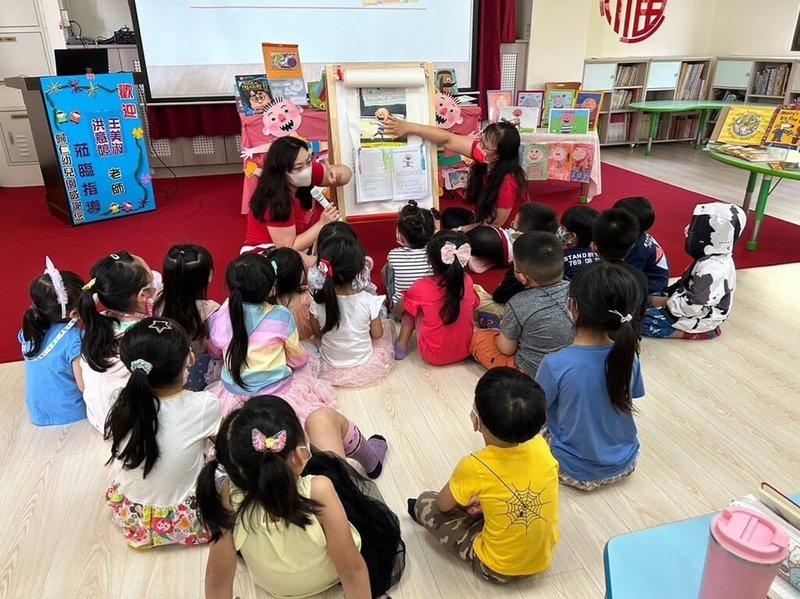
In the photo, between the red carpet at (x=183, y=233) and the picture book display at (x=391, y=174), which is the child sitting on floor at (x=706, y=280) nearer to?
the red carpet at (x=183, y=233)

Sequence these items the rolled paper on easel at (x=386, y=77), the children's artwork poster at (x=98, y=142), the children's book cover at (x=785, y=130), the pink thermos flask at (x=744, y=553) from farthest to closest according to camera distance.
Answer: the children's artwork poster at (x=98, y=142) → the children's book cover at (x=785, y=130) → the rolled paper on easel at (x=386, y=77) → the pink thermos flask at (x=744, y=553)

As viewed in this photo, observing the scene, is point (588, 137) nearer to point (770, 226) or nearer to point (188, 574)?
point (770, 226)

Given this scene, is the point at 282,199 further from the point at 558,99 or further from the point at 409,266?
the point at 558,99

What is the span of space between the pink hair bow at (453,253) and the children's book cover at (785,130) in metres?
2.61

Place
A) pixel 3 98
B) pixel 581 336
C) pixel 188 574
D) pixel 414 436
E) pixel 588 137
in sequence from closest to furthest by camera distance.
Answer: pixel 188 574
pixel 581 336
pixel 414 436
pixel 588 137
pixel 3 98

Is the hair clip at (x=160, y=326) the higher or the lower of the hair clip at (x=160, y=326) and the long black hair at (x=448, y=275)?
the higher

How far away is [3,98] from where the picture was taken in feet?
15.8

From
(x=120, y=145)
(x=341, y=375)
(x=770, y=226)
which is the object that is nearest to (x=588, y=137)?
(x=770, y=226)

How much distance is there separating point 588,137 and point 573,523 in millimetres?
3507

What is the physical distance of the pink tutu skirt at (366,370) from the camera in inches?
90.0

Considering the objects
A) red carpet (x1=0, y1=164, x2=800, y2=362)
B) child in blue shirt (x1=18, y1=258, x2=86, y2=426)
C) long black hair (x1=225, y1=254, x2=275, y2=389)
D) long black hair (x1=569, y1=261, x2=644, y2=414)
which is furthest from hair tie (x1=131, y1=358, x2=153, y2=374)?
red carpet (x1=0, y1=164, x2=800, y2=362)

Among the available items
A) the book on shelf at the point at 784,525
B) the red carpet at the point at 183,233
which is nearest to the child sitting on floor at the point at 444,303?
the red carpet at the point at 183,233

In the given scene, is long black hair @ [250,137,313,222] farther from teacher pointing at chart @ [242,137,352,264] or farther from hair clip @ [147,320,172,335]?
hair clip @ [147,320,172,335]

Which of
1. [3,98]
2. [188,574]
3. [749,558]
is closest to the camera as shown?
[749,558]
